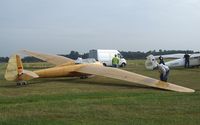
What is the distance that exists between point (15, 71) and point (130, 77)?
6166 mm

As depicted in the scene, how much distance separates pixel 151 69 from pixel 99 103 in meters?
22.7

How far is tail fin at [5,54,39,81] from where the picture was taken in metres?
18.2

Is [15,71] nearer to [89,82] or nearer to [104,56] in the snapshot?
[89,82]

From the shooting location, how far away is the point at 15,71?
18359mm

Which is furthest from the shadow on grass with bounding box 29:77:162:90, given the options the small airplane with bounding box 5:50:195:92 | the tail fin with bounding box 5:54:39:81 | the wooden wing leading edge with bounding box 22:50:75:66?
the wooden wing leading edge with bounding box 22:50:75:66

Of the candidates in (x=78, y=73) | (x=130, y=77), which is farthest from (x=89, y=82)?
(x=130, y=77)

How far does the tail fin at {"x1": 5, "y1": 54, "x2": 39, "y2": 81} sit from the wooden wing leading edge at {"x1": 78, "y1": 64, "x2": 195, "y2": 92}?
15.2ft

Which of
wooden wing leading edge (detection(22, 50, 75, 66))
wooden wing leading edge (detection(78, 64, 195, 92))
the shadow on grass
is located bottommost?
the shadow on grass

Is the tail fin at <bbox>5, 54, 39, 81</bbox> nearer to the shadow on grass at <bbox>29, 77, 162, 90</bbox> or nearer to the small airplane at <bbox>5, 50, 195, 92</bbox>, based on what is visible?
the small airplane at <bbox>5, 50, 195, 92</bbox>

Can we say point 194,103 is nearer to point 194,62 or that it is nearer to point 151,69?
point 151,69

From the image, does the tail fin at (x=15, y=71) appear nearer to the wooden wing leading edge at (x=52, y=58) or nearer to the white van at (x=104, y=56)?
the wooden wing leading edge at (x=52, y=58)

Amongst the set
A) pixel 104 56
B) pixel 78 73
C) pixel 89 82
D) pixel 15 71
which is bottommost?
pixel 89 82

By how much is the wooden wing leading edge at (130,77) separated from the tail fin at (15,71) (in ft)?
15.2

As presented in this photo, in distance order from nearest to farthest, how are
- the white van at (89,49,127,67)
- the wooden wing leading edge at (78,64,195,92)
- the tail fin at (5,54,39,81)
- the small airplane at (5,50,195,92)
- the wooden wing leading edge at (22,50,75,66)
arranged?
the wooden wing leading edge at (78,64,195,92), the small airplane at (5,50,195,92), the tail fin at (5,54,39,81), the wooden wing leading edge at (22,50,75,66), the white van at (89,49,127,67)
